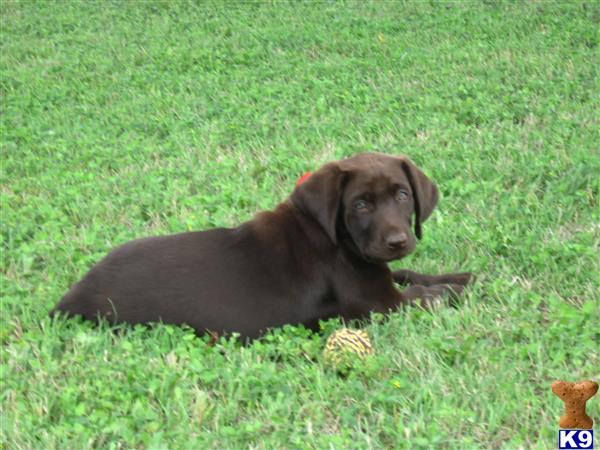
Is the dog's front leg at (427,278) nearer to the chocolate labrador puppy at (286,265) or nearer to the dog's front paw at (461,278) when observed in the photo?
the dog's front paw at (461,278)

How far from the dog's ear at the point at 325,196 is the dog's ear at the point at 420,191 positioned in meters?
0.39

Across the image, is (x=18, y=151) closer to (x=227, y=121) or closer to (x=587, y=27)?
(x=227, y=121)

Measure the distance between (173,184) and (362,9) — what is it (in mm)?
6855

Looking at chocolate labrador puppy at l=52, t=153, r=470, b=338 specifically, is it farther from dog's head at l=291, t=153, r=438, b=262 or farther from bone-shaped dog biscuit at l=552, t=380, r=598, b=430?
bone-shaped dog biscuit at l=552, t=380, r=598, b=430

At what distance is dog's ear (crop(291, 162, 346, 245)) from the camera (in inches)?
193

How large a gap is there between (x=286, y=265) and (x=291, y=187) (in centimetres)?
217

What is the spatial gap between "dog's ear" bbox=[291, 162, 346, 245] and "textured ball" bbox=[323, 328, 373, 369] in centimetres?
58

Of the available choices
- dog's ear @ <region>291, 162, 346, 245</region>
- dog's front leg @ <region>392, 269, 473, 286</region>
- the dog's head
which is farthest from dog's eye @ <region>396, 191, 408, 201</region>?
dog's front leg @ <region>392, 269, 473, 286</region>

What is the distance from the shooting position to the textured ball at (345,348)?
4.34m

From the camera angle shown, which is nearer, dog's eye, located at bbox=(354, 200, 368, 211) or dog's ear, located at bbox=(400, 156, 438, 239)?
dog's eye, located at bbox=(354, 200, 368, 211)

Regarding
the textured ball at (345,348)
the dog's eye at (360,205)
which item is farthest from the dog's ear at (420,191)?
the textured ball at (345,348)

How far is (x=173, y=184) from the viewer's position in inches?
287

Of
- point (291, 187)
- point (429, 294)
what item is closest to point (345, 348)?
point (429, 294)

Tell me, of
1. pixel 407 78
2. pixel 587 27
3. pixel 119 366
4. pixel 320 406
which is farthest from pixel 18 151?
pixel 587 27
